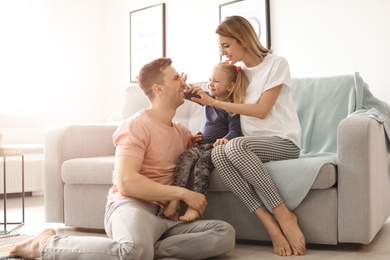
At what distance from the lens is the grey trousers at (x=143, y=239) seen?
1.88 metres

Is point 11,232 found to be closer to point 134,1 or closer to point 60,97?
point 60,97

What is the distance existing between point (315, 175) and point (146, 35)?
3.14 meters

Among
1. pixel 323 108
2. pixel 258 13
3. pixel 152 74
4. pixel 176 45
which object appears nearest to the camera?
pixel 152 74

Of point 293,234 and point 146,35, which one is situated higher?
point 146,35

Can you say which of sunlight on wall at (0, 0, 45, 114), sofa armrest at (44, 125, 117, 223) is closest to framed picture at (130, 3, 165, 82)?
sunlight on wall at (0, 0, 45, 114)

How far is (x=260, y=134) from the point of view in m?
2.42

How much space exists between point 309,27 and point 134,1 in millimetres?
1955

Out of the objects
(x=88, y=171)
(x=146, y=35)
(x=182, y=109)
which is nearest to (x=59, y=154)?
(x=88, y=171)

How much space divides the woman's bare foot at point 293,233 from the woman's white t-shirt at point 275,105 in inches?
13.9

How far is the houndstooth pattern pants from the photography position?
222 centimetres

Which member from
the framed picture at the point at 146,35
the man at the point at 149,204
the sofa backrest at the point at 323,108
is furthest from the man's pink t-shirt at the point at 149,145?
the framed picture at the point at 146,35

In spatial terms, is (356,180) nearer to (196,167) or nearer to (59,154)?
(196,167)

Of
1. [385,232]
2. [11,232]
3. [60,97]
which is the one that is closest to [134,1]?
[60,97]

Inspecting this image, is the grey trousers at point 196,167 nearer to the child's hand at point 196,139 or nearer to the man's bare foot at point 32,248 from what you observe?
the child's hand at point 196,139
